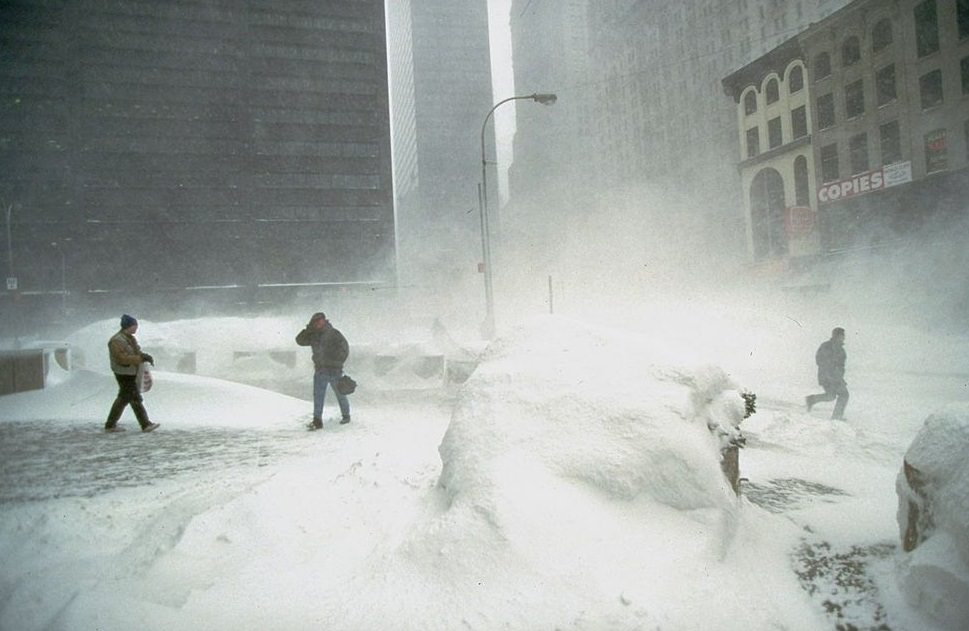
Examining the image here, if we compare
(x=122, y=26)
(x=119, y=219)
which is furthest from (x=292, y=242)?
(x=122, y=26)

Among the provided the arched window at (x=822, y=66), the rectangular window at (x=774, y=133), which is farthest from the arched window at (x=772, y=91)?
the arched window at (x=822, y=66)

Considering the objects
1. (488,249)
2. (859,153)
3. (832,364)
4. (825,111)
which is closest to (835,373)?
(832,364)

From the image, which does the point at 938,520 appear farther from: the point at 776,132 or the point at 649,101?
the point at 649,101

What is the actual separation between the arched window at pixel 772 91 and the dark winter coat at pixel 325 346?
23772 millimetres

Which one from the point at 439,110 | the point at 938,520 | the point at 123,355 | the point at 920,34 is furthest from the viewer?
the point at 439,110

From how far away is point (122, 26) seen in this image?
38.2 m

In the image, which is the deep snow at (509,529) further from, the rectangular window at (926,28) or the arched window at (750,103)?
the arched window at (750,103)

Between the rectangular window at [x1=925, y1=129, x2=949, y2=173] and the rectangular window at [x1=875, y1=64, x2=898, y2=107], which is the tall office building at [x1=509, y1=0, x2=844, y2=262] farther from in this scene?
the rectangular window at [x1=925, y1=129, x2=949, y2=173]

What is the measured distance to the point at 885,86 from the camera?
52.8ft

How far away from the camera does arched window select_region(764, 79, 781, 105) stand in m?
→ 22.4

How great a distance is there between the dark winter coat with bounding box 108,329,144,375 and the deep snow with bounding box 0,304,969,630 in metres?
1.87

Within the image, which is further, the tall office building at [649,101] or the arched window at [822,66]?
the tall office building at [649,101]

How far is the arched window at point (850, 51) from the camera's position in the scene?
1706cm

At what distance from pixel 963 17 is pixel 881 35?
3.84 metres
